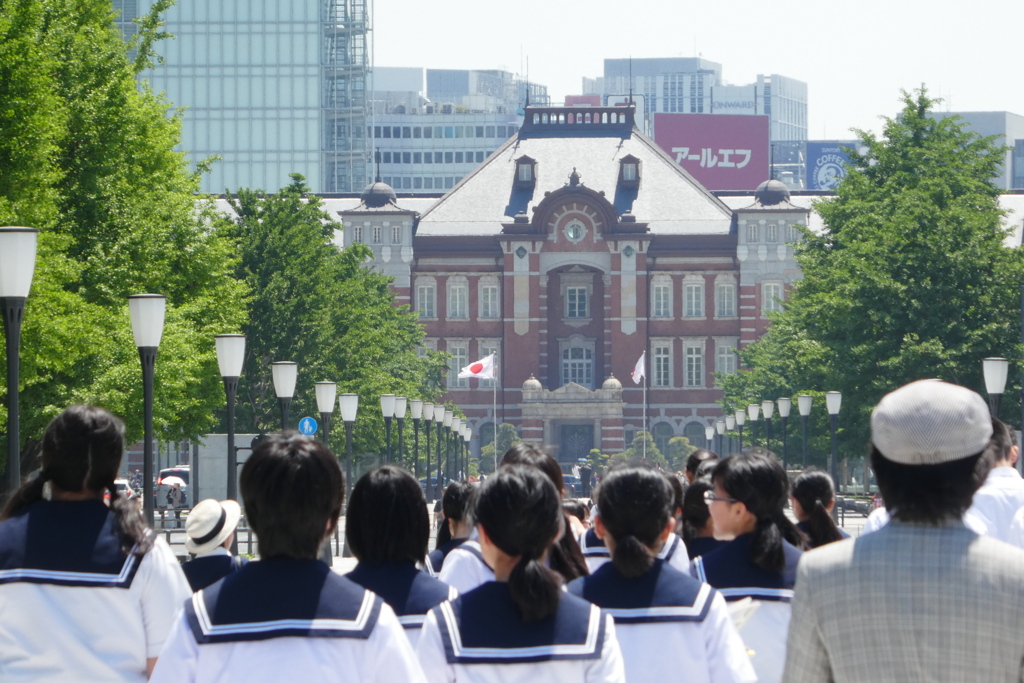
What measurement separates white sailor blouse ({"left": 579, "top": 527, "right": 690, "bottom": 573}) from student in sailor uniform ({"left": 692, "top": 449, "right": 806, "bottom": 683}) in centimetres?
24

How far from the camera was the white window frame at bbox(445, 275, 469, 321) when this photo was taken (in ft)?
268

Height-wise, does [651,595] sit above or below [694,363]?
below

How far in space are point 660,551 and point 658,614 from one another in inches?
58.5

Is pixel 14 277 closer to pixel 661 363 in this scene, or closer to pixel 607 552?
pixel 607 552

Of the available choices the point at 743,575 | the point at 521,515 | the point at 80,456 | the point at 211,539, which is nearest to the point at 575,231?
the point at 211,539

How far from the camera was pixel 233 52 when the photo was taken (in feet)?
370

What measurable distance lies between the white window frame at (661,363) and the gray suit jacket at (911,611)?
78.6 metres

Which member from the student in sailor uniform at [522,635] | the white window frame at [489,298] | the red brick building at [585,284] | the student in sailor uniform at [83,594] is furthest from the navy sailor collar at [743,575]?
the white window frame at [489,298]

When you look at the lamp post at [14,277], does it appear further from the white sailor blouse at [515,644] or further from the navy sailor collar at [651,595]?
the white sailor blouse at [515,644]

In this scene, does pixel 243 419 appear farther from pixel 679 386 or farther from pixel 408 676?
pixel 679 386

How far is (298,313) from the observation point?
4075 cm

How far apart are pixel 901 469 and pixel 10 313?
946 cm

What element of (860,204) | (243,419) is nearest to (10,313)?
(243,419)

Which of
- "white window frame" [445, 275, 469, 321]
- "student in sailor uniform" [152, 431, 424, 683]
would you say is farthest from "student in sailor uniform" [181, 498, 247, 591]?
"white window frame" [445, 275, 469, 321]
